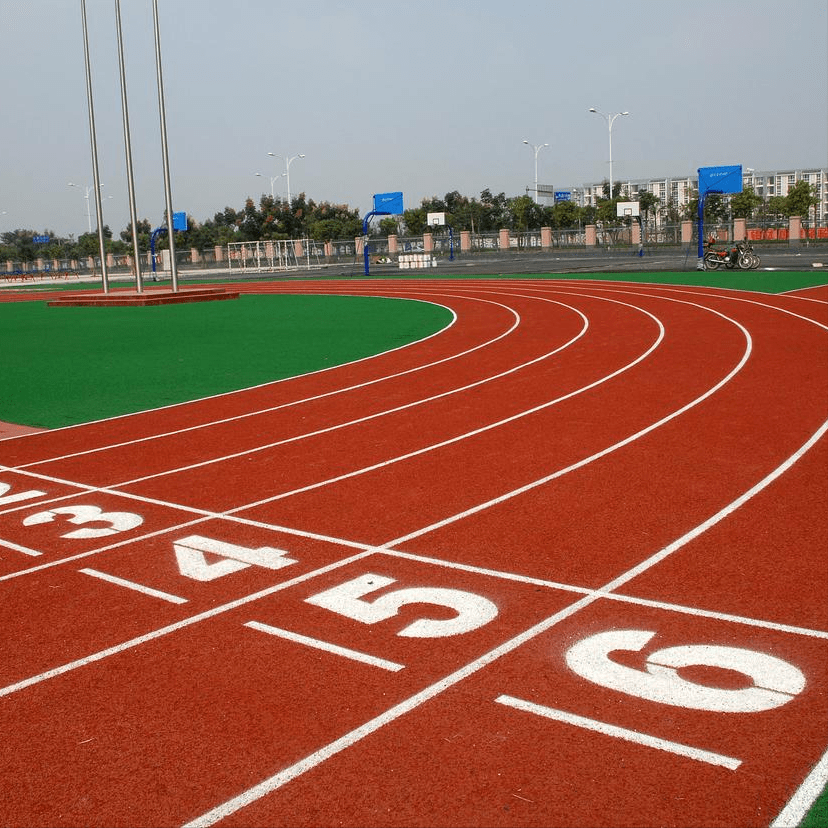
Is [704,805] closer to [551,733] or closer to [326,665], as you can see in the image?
[551,733]

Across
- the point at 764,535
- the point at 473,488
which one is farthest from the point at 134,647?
the point at 764,535

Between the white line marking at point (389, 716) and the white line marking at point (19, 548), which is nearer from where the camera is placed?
the white line marking at point (389, 716)

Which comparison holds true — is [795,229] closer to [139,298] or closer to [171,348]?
[139,298]

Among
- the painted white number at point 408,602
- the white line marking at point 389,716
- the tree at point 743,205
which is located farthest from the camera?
the tree at point 743,205

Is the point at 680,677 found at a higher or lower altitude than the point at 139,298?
lower

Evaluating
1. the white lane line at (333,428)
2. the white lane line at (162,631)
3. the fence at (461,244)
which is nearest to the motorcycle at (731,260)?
the fence at (461,244)

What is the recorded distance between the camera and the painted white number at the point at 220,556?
18.5 feet

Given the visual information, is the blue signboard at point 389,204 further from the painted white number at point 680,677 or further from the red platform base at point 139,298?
the painted white number at point 680,677

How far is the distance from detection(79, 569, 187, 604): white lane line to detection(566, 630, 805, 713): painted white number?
7.43ft

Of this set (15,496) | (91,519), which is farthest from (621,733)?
(15,496)

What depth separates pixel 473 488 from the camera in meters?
7.29

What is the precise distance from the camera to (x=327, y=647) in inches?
177

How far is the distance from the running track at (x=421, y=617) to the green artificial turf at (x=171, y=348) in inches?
85.3

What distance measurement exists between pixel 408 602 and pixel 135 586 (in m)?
1.66
